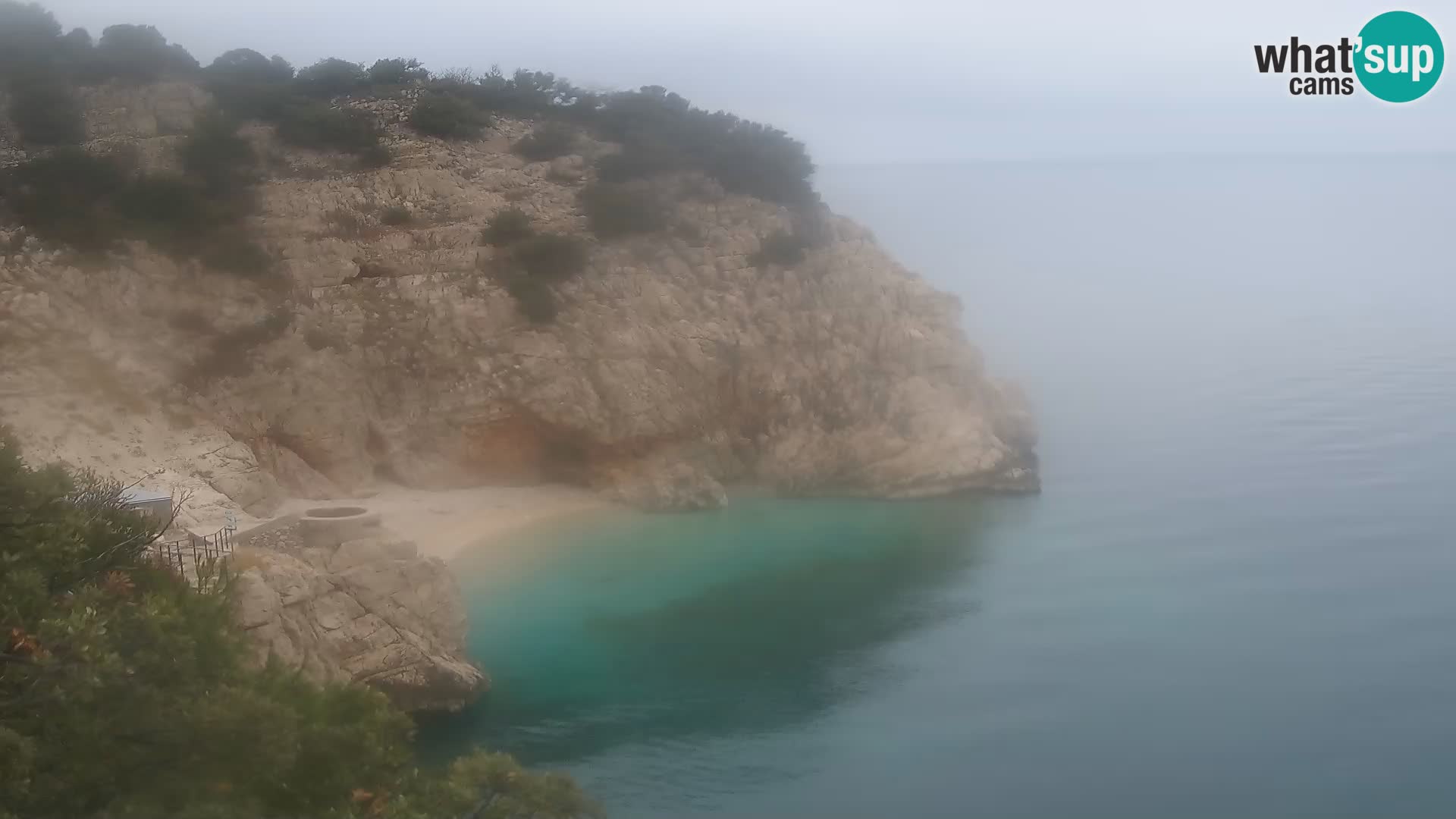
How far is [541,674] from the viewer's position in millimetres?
13344

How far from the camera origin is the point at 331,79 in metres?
23.7

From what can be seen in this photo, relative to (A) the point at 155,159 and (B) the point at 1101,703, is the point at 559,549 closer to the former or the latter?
(B) the point at 1101,703

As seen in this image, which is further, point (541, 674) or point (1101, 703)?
point (541, 674)

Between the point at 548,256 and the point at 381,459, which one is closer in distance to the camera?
the point at 381,459

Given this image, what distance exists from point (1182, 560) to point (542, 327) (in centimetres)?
1195

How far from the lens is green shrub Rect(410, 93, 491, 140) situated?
2292cm

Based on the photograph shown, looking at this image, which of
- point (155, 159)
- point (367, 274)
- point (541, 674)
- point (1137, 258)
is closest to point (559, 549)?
point (541, 674)

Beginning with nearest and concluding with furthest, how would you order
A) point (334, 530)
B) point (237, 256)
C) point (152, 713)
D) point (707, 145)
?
point (152, 713) → point (334, 530) → point (237, 256) → point (707, 145)

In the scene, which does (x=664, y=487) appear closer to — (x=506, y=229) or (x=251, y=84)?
(x=506, y=229)

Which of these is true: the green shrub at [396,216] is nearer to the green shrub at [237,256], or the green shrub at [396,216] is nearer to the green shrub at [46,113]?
the green shrub at [237,256]

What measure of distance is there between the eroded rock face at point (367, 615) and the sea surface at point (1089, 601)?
2.12 ft

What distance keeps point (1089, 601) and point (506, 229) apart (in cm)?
1269

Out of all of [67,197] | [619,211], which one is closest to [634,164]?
[619,211]

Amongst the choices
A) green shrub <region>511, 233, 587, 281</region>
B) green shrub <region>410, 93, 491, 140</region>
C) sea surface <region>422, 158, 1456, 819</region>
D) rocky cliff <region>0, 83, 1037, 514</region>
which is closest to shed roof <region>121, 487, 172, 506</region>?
sea surface <region>422, 158, 1456, 819</region>
